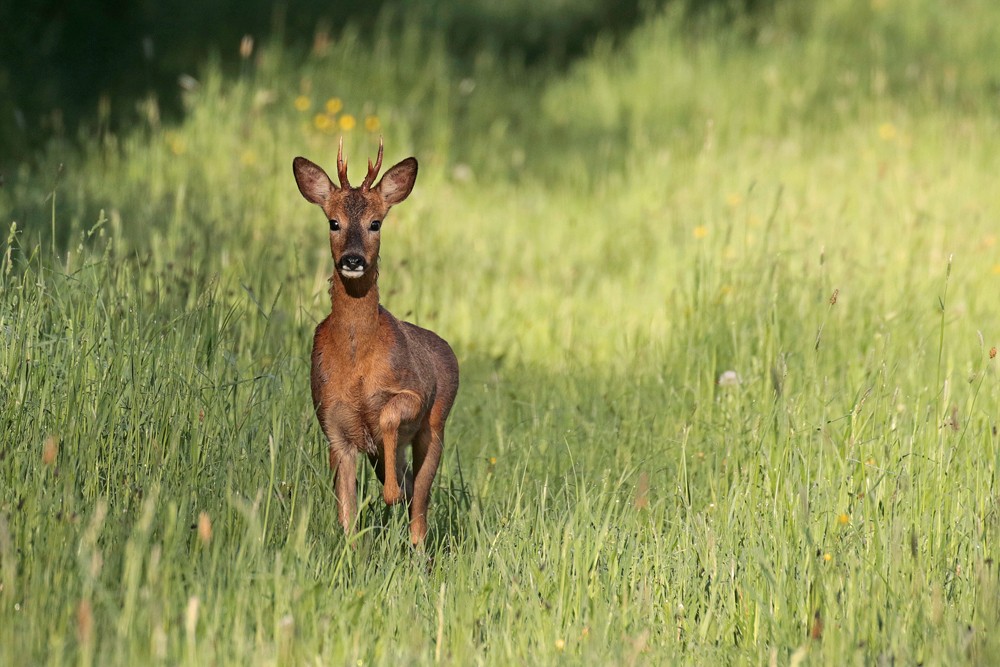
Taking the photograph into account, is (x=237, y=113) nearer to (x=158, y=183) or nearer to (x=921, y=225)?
(x=158, y=183)

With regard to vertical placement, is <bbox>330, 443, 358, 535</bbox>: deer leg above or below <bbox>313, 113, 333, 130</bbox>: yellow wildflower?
below

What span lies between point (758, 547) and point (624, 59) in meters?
9.14

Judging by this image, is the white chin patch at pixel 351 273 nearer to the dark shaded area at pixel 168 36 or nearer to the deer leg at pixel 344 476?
the deer leg at pixel 344 476

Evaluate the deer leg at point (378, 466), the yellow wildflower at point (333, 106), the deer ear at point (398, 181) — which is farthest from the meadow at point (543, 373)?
the deer ear at point (398, 181)

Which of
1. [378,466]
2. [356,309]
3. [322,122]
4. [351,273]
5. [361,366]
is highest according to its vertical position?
[322,122]

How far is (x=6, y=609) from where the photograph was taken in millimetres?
3293

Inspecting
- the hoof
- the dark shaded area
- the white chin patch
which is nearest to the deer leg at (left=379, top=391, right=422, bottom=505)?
the hoof

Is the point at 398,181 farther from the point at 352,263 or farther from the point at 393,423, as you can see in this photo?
the point at 393,423

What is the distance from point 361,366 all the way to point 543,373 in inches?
98.3

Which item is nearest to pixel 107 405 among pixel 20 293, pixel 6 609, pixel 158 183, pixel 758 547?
pixel 20 293

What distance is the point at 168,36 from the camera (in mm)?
12078

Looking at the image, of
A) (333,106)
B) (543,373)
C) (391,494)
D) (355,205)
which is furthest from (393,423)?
(333,106)

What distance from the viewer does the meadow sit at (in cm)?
356

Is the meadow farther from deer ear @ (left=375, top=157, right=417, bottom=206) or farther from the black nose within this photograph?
deer ear @ (left=375, top=157, right=417, bottom=206)
